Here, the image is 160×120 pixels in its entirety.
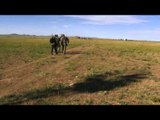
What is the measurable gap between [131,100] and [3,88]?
5535mm

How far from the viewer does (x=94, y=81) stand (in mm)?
15750
